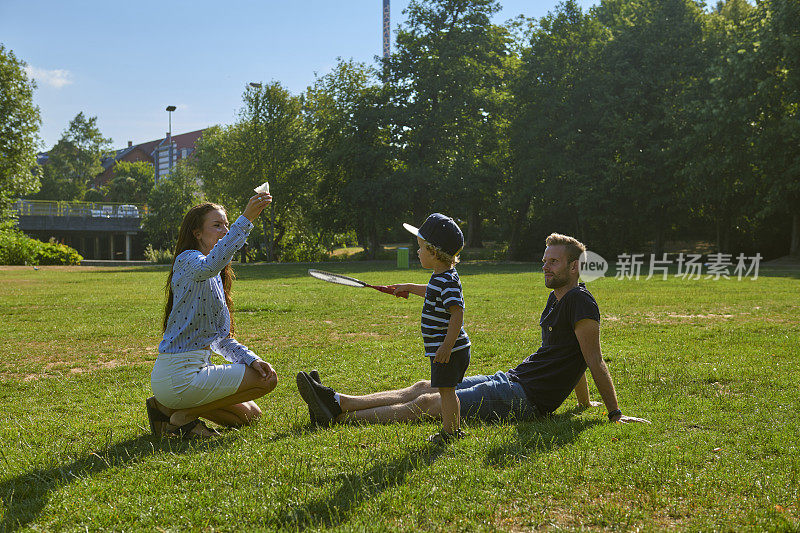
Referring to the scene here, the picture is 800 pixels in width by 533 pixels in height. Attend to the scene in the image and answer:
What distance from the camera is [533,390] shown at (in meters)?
5.18

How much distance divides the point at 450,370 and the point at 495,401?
0.89 metres

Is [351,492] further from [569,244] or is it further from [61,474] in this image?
[569,244]

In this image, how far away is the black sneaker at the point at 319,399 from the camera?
487 centimetres

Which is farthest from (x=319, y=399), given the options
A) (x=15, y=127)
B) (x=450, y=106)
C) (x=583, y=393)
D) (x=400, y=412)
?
(x=450, y=106)

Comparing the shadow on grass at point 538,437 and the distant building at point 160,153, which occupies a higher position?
the distant building at point 160,153

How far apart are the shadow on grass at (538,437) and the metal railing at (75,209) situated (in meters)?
53.9

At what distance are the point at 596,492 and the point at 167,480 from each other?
2.52 metres

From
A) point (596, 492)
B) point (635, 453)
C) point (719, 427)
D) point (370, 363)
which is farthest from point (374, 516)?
point (370, 363)

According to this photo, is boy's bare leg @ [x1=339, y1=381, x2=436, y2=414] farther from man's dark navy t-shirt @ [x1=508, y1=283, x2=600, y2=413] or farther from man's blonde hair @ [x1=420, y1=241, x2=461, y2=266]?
man's blonde hair @ [x1=420, y1=241, x2=461, y2=266]

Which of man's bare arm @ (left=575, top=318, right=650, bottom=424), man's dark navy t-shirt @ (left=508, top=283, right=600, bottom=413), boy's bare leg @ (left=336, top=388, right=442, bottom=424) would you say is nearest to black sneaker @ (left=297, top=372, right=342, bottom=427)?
boy's bare leg @ (left=336, top=388, right=442, bottom=424)

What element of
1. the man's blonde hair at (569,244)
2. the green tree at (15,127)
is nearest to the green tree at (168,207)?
the green tree at (15,127)

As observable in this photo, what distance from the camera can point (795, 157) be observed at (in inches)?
1185

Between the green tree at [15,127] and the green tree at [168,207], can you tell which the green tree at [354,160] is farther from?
the green tree at [15,127]

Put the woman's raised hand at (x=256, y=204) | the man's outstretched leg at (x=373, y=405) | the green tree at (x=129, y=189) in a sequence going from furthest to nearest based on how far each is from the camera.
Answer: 1. the green tree at (x=129, y=189)
2. the man's outstretched leg at (x=373, y=405)
3. the woman's raised hand at (x=256, y=204)
